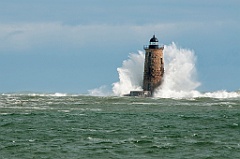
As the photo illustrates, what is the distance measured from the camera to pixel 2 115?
4947cm

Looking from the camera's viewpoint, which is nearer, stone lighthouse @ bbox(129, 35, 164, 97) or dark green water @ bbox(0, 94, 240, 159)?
dark green water @ bbox(0, 94, 240, 159)

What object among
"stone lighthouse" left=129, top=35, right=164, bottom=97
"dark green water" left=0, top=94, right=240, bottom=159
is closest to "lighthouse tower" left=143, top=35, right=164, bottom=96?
"stone lighthouse" left=129, top=35, right=164, bottom=97

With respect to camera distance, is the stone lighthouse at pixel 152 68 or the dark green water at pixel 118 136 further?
the stone lighthouse at pixel 152 68

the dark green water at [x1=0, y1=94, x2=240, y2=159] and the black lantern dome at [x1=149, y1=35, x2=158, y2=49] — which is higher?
the black lantern dome at [x1=149, y1=35, x2=158, y2=49]

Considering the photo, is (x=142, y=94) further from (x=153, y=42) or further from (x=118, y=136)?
(x=118, y=136)

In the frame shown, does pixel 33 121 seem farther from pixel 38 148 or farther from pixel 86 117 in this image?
pixel 38 148

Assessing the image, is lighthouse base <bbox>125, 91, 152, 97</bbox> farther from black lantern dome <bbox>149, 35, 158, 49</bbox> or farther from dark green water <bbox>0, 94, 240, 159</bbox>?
dark green water <bbox>0, 94, 240, 159</bbox>

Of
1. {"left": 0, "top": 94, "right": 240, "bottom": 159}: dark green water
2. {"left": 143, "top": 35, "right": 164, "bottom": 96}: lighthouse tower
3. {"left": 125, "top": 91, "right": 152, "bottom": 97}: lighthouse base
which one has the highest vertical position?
{"left": 143, "top": 35, "right": 164, "bottom": 96}: lighthouse tower

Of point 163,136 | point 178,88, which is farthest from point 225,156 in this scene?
point 178,88

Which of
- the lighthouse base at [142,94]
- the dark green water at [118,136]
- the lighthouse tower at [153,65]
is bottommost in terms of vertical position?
the dark green water at [118,136]

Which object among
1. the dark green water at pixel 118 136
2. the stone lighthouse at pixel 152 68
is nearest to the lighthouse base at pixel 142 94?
the stone lighthouse at pixel 152 68

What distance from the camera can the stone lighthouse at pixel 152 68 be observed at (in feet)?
313

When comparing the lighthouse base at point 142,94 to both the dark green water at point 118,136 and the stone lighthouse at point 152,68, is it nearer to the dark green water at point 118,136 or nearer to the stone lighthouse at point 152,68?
the stone lighthouse at point 152,68

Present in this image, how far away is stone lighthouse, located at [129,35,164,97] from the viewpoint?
A: 95.4 metres
